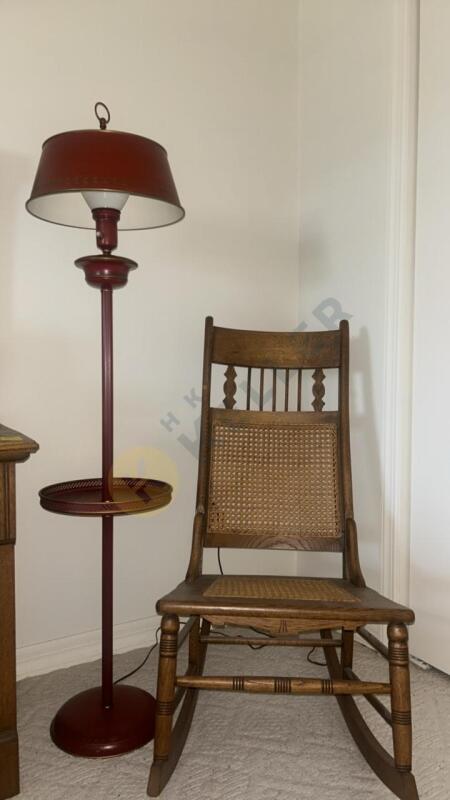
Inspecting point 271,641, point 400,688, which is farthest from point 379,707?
point 271,641

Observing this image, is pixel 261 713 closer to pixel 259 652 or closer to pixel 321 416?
pixel 259 652

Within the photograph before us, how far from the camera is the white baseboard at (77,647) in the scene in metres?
1.57

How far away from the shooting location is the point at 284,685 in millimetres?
1104

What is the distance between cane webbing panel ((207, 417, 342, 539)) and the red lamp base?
449 millimetres

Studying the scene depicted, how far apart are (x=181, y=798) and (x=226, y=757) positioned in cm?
15

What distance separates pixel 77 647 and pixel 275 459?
779mm

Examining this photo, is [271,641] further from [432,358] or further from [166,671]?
[432,358]

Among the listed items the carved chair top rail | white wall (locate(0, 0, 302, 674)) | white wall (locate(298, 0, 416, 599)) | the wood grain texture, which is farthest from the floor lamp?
white wall (locate(298, 0, 416, 599))

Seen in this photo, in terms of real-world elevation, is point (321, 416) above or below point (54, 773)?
above

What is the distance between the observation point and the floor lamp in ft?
3.65

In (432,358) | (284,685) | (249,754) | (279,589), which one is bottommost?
(249,754)

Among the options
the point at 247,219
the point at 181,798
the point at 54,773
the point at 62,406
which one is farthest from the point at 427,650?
the point at 247,219

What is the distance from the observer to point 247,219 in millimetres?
1930

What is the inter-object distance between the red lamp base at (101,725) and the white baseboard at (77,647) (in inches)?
9.9
